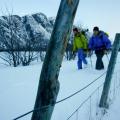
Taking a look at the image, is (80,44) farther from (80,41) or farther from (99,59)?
(99,59)

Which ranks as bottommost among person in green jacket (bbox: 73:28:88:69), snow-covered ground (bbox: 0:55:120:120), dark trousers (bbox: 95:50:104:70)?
snow-covered ground (bbox: 0:55:120:120)

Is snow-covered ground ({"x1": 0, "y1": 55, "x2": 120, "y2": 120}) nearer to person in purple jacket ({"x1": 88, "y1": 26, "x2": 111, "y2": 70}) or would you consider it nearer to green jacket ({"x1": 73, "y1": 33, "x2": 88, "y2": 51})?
person in purple jacket ({"x1": 88, "y1": 26, "x2": 111, "y2": 70})

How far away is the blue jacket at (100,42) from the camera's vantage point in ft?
32.2

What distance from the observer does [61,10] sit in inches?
103

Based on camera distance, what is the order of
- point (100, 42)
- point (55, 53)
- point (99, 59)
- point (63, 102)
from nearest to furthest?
1. point (55, 53)
2. point (63, 102)
3. point (100, 42)
4. point (99, 59)

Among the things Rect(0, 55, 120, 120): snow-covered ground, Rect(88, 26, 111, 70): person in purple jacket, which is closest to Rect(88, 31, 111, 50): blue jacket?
Rect(88, 26, 111, 70): person in purple jacket

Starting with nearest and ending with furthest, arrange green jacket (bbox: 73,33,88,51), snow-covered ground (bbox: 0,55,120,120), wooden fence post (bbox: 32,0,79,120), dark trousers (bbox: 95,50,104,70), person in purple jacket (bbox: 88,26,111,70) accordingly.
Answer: wooden fence post (bbox: 32,0,79,120) < snow-covered ground (bbox: 0,55,120,120) < person in purple jacket (bbox: 88,26,111,70) < dark trousers (bbox: 95,50,104,70) < green jacket (bbox: 73,33,88,51)

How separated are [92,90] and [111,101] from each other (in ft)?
1.57

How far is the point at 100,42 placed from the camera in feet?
32.6

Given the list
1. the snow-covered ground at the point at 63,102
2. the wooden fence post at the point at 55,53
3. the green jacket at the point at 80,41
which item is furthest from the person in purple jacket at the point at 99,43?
the wooden fence post at the point at 55,53

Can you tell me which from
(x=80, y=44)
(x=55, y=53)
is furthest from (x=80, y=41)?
(x=55, y=53)

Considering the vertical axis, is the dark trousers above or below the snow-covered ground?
above

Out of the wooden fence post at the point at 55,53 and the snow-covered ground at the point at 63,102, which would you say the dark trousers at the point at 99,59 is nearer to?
the snow-covered ground at the point at 63,102

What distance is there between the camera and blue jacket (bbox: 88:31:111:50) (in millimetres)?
9828
